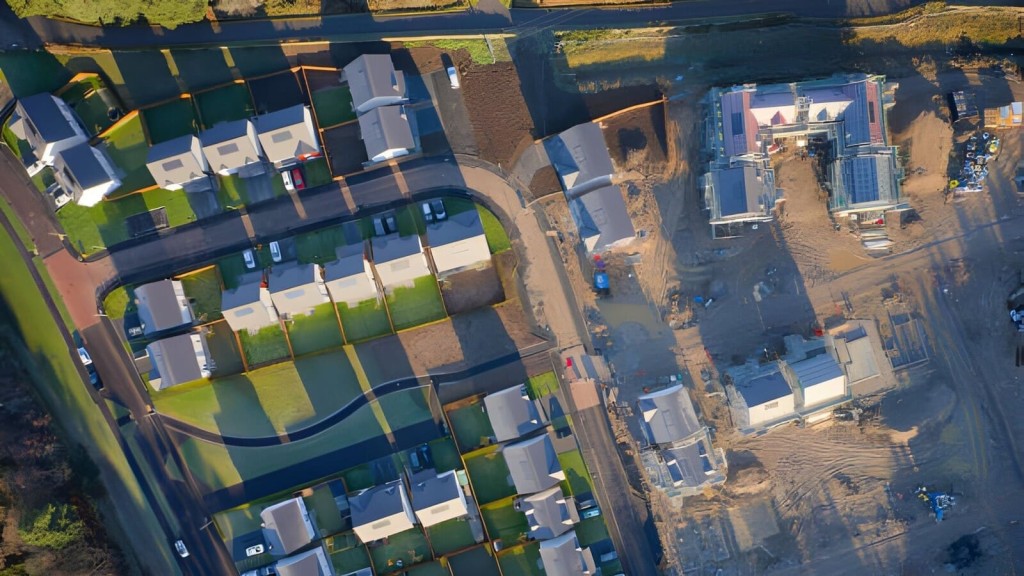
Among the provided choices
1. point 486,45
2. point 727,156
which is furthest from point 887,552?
point 486,45

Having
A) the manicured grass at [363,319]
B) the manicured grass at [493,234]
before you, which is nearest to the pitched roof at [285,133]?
the manicured grass at [363,319]

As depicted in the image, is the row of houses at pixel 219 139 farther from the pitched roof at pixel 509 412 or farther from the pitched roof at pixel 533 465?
the pitched roof at pixel 533 465

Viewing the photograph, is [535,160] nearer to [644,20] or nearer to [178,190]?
[644,20]

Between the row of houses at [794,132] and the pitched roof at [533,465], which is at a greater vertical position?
the row of houses at [794,132]

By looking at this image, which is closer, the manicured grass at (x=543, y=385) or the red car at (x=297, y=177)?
the red car at (x=297, y=177)

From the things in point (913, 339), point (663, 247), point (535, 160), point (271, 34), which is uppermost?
point (271, 34)

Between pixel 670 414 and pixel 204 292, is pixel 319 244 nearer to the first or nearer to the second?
pixel 204 292
